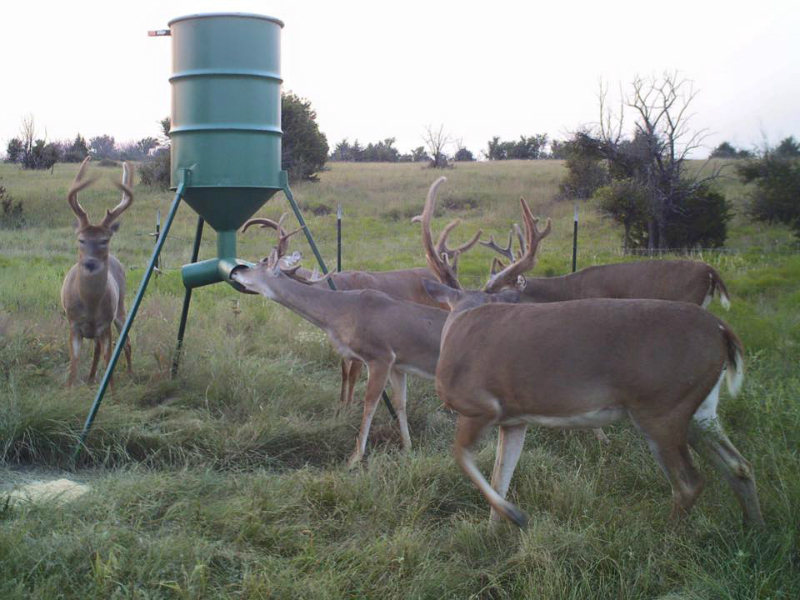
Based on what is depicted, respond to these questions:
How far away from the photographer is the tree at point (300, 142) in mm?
37406

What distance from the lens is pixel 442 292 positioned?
19.4 ft

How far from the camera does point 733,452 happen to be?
4805mm

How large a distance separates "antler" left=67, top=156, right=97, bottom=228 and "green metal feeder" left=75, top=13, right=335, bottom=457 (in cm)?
76

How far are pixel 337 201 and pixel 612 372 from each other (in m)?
27.1

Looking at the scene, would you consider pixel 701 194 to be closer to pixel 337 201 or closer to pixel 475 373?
pixel 337 201

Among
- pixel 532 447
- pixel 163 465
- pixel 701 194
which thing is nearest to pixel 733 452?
pixel 532 447

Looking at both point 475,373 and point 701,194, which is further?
point 701,194

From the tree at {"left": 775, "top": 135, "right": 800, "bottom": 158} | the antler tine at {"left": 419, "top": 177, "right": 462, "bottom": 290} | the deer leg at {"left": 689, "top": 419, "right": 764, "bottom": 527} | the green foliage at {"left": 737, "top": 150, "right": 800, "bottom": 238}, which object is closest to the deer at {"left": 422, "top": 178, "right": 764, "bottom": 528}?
the deer leg at {"left": 689, "top": 419, "right": 764, "bottom": 527}

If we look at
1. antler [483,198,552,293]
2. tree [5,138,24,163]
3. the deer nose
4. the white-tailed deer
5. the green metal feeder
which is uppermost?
tree [5,138,24,163]

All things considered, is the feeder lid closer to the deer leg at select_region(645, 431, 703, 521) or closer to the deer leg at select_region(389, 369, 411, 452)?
the deer leg at select_region(389, 369, 411, 452)

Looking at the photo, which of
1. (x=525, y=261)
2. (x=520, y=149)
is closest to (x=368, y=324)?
(x=525, y=261)

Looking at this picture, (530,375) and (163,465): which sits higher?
(530,375)

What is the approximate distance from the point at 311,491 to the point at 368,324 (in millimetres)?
1850

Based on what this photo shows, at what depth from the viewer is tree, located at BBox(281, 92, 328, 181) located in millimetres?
37406
